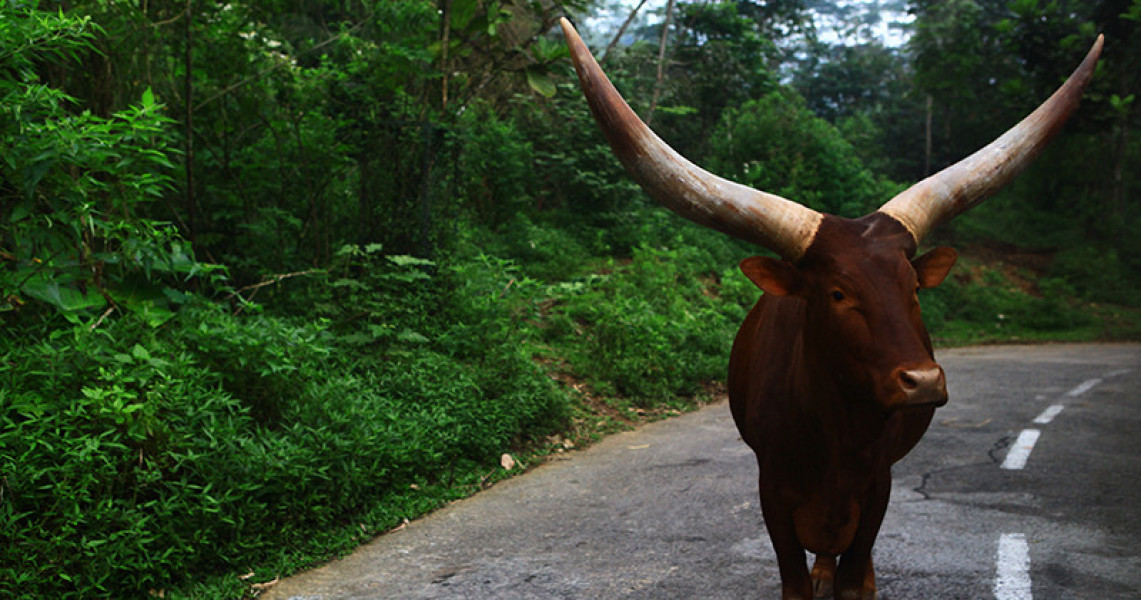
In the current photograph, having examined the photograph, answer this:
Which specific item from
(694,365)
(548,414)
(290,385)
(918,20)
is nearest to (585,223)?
(694,365)

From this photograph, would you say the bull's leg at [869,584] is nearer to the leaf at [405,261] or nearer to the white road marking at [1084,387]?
the leaf at [405,261]

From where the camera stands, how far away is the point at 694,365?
30.4 feet

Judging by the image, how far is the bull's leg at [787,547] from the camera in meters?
3.21

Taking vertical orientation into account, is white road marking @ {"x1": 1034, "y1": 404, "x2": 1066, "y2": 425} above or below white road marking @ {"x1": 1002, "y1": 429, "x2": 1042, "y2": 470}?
below

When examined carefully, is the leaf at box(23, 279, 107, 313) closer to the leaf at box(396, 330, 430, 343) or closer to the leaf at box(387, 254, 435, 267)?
the leaf at box(396, 330, 430, 343)

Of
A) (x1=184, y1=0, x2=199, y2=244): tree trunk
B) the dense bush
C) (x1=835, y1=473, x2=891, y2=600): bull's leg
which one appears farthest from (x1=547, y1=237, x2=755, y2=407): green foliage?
(x1=835, y1=473, x2=891, y2=600): bull's leg

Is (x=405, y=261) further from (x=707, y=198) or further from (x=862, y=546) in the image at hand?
(x=862, y=546)

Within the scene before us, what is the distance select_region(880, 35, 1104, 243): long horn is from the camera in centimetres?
297

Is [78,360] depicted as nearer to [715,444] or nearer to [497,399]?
[497,399]

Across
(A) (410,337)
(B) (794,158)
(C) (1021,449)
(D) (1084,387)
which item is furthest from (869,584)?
(B) (794,158)

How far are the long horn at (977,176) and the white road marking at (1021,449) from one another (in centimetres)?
345

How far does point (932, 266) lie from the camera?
2984 millimetres

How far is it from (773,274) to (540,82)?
13.7 feet

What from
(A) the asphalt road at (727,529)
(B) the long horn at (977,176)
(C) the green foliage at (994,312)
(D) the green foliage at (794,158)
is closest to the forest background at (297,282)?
(A) the asphalt road at (727,529)
